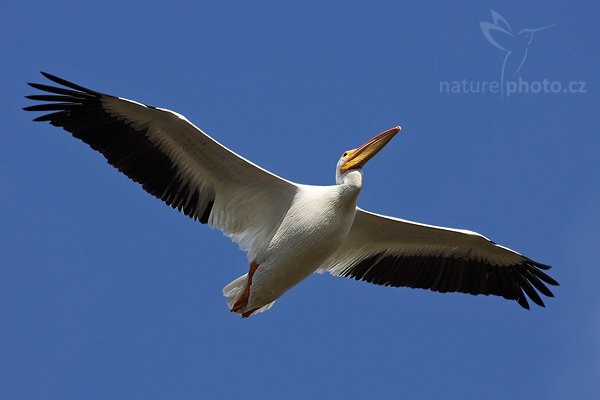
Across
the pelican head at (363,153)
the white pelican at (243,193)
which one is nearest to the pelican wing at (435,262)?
the white pelican at (243,193)

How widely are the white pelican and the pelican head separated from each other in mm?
12

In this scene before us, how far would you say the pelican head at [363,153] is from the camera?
50.4 ft

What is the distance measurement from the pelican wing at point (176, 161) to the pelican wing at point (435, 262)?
4.32 ft

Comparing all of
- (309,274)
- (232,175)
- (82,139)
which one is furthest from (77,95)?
(309,274)

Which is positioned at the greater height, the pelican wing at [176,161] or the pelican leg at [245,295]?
the pelican wing at [176,161]

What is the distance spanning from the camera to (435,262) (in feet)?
54.2

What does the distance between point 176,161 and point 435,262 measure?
3.53 metres

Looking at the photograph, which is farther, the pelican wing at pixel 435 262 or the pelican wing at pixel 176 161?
the pelican wing at pixel 435 262

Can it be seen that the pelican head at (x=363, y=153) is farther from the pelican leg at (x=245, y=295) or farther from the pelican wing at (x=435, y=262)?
the pelican leg at (x=245, y=295)

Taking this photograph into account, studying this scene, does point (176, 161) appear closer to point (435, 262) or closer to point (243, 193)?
point (243, 193)

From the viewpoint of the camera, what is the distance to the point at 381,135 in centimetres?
1560

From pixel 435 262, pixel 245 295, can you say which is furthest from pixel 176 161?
pixel 435 262

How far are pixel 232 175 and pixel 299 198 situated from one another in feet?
2.84

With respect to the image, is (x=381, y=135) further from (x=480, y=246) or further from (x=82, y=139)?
(x=82, y=139)
